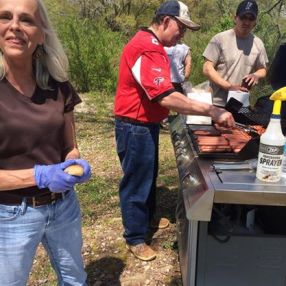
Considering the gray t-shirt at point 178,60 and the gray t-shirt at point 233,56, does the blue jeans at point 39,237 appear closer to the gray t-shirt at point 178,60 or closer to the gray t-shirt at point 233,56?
the gray t-shirt at point 233,56

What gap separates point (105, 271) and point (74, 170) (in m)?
1.67

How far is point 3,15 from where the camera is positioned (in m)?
1.53

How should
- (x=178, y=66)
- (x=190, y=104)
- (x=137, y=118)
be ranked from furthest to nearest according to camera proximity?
(x=178, y=66) < (x=137, y=118) < (x=190, y=104)

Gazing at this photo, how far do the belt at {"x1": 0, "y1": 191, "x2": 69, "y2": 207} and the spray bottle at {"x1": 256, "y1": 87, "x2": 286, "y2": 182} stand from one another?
881 mm

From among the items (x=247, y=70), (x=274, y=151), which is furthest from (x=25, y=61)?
(x=247, y=70)

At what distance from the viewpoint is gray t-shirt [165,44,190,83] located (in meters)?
5.86

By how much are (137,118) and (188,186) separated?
3.23 feet

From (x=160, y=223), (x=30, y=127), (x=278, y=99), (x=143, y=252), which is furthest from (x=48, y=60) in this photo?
(x=160, y=223)

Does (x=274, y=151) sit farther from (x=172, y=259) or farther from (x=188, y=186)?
(x=172, y=259)

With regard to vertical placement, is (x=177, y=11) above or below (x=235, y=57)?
above

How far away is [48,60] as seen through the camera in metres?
1.73

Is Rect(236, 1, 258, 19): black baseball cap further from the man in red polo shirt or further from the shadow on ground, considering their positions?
the shadow on ground

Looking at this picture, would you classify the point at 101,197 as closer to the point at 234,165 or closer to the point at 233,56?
the point at 233,56

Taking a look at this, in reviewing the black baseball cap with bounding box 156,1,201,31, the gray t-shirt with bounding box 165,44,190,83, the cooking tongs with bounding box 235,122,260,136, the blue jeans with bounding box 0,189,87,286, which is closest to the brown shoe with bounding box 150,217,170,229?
the cooking tongs with bounding box 235,122,260,136
